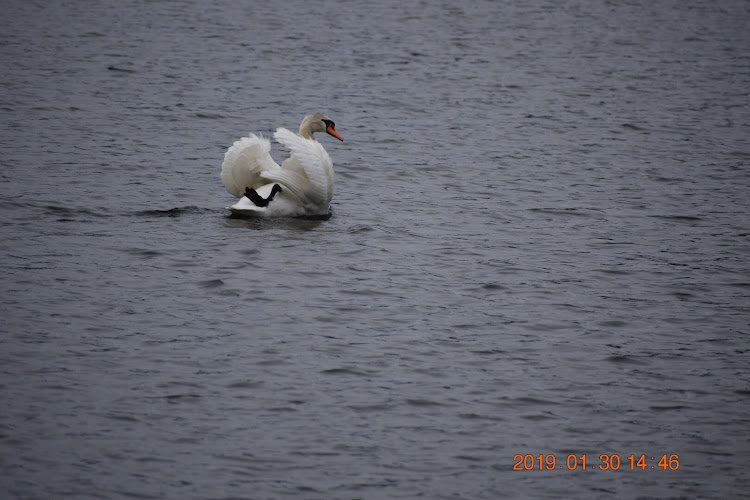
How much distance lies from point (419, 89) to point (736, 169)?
28.2 ft

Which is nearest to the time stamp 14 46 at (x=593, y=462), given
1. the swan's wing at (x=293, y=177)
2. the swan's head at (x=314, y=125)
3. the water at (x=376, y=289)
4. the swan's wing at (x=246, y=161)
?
the water at (x=376, y=289)

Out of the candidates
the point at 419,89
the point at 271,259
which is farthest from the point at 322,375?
the point at 419,89

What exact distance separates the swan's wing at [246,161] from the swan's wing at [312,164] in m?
0.27

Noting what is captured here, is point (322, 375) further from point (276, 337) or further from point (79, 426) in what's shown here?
point (79, 426)

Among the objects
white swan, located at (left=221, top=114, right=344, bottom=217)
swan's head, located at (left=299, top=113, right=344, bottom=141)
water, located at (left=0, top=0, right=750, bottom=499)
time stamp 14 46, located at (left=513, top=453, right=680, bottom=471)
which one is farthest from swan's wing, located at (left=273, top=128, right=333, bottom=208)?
time stamp 14 46, located at (left=513, top=453, right=680, bottom=471)

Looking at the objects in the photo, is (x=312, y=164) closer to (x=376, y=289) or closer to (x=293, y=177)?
(x=293, y=177)

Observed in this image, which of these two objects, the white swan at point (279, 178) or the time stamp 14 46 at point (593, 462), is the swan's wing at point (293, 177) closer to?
the white swan at point (279, 178)

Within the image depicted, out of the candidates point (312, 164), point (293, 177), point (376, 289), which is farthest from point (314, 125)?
point (376, 289)

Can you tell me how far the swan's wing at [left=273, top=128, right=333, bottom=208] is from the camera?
528 inches

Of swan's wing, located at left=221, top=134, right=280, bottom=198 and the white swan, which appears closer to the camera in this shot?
the white swan

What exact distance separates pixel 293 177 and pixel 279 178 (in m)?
0.21

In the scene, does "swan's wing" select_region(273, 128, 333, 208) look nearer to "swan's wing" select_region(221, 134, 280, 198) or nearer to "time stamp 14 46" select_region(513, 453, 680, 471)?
"swan's wing" select_region(221, 134, 280, 198)

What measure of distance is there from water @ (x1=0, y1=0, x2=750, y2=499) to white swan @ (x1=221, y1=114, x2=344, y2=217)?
30 centimetres

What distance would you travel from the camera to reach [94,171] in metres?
15.7
